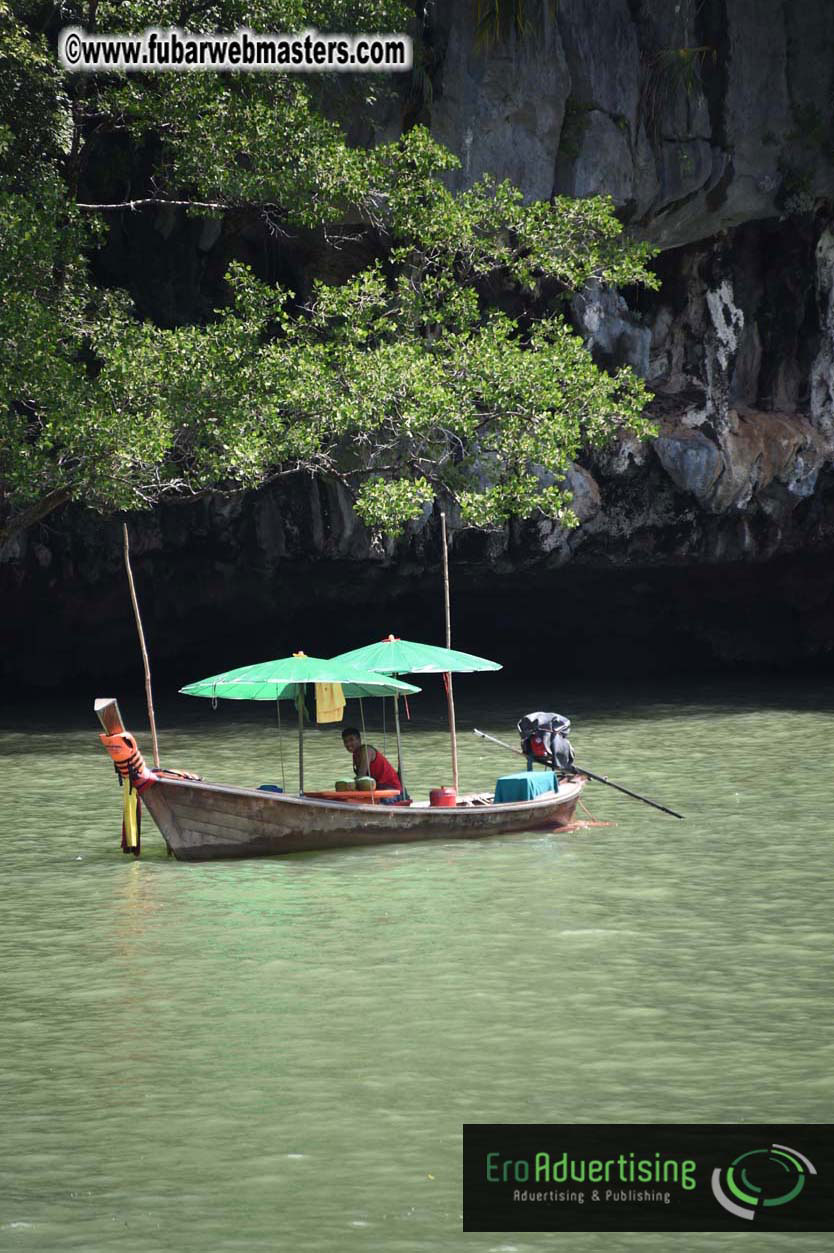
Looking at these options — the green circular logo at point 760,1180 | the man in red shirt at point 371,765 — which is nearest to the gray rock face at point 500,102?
the man in red shirt at point 371,765

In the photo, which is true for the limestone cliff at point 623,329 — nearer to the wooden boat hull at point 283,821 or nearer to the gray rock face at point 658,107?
the gray rock face at point 658,107

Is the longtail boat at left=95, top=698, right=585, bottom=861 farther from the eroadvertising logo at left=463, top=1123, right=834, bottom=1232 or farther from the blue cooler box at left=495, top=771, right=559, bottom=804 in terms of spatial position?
the eroadvertising logo at left=463, top=1123, right=834, bottom=1232

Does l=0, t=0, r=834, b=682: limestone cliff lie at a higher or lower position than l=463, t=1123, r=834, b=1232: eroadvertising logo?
higher

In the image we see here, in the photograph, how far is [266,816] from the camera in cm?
1467

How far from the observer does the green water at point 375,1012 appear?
739 cm

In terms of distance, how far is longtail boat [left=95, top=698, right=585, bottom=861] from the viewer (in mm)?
14211

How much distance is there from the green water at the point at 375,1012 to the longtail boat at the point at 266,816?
0.17m

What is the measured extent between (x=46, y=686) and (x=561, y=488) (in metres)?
10.4

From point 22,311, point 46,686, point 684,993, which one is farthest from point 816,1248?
point 46,686

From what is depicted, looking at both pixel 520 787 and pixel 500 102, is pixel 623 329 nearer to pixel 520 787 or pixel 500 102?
pixel 500 102

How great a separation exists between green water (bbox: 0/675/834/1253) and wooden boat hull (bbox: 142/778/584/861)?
0.16 m

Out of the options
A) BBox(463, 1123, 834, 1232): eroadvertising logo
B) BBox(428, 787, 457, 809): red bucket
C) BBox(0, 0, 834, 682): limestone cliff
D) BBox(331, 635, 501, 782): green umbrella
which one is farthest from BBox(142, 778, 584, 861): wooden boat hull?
BBox(0, 0, 834, 682): limestone cliff

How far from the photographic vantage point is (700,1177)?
755cm

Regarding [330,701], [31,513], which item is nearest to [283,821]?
[330,701]
